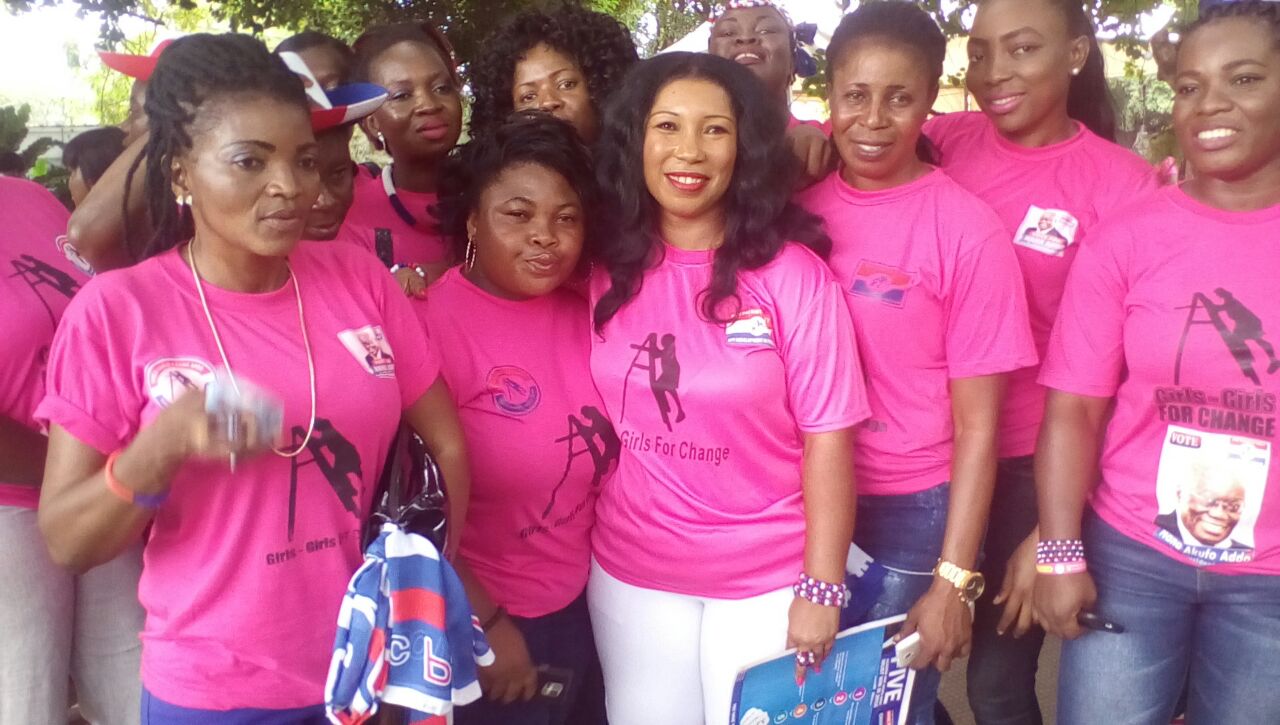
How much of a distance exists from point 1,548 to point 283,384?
86 centimetres

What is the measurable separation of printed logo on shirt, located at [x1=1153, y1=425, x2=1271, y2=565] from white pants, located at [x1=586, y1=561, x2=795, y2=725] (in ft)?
2.82

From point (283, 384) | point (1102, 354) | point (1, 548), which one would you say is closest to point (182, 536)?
point (283, 384)

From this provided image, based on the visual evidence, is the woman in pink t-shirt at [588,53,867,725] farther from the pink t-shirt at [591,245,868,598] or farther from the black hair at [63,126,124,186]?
the black hair at [63,126,124,186]

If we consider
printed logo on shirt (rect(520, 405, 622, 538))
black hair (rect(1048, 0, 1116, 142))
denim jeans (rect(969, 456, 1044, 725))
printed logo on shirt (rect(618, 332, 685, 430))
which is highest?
black hair (rect(1048, 0, 1116, 142))

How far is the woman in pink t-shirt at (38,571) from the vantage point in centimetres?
219

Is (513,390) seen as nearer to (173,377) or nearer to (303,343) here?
(303,343)

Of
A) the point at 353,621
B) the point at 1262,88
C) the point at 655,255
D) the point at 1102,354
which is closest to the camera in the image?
the point at 353,621

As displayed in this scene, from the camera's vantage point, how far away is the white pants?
7.77 ft

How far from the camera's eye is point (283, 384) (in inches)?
73.6

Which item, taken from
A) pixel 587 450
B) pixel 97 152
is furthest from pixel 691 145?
pixel 97 152

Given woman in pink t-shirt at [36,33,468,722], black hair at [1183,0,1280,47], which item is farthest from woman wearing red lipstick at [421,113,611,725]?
black hair at [1183,0,1280,47]

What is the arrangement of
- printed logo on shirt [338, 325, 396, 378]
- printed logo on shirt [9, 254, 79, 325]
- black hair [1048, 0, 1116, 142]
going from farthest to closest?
1. black hair [1048, 0, 1116, 142]
2. printed logo on shirt [9, 254, 79, 325]
3. printed logo on shirt [338, 325, 396, 378]

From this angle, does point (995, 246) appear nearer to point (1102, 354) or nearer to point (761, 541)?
point (1102, 354)

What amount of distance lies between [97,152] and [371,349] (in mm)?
2139
